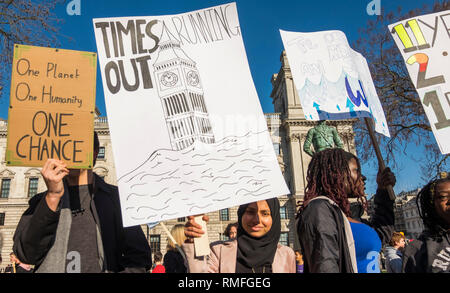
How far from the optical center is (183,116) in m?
2.12

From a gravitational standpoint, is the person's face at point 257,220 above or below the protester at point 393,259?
above

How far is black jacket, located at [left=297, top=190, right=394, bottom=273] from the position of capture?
5.55 ft

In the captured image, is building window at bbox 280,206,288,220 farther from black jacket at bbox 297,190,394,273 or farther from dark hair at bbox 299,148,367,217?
black jacket at bbox 297,190,394,273

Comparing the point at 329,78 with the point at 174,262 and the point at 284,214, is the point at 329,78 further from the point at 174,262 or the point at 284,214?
the point at 284,214

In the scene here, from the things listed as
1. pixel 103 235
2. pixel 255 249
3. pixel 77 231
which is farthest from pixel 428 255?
pixel 77 231

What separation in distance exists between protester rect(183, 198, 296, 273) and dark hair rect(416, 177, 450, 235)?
107cm

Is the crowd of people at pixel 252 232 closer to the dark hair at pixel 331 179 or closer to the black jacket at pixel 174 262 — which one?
the dark hair at pixel 331 179

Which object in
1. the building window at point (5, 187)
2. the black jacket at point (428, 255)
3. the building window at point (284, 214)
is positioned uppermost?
the building window at point (5, 187)

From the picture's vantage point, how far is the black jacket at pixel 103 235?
1714 mm

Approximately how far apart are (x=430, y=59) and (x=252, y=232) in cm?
228

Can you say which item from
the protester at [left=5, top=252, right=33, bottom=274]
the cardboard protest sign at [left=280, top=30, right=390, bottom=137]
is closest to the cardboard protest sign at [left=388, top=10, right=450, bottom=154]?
the cardboard protest sign at [left=280, top=30, right=390, bottom=137]

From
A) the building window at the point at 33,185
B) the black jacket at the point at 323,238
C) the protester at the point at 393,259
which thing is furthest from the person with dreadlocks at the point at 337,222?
the building window at the point at 33,185

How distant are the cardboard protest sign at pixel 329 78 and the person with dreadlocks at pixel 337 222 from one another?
2.53ft

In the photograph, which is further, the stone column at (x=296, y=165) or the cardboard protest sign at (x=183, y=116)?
the stone column at (x=296, y=165)
